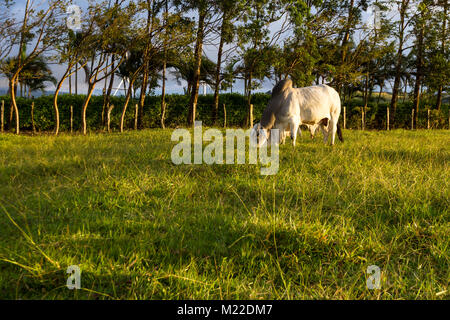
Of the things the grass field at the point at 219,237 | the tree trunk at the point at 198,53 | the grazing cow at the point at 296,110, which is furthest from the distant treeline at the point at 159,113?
the grass field at the point at 219,237

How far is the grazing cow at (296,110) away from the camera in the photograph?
8.89 m

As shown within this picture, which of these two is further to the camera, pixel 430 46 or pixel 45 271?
pixel 430 46

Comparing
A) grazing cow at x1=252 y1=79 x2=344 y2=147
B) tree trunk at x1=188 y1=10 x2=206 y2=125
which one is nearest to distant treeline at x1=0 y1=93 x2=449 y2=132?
tree trunk at x1=188 y1=10 x2=206 y2=125

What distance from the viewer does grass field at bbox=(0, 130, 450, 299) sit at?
2316 mm

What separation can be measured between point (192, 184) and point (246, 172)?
1.23 meters

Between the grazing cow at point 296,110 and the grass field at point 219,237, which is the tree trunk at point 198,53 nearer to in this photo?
the grazing cow at point 296,110

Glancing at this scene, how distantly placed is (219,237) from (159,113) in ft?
66.8

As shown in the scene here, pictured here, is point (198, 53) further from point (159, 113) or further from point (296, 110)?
point (296, 110)

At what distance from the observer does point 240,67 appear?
706 inches

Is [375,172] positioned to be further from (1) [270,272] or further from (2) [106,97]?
(2) [106,97]

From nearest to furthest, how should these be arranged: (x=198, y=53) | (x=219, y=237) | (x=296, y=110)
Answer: (x=219, y=237)
(x=296, y=110)
(x=198, y=53)

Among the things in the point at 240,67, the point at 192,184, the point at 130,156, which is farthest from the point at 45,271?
the point at 240,67

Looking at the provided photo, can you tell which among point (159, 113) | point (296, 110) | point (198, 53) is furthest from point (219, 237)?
point (159, 113)

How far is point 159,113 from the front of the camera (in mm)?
22641
